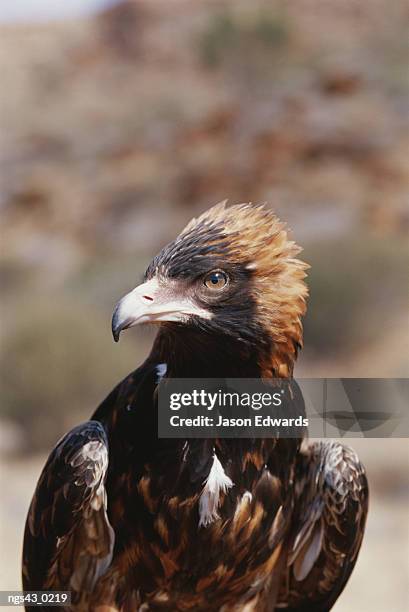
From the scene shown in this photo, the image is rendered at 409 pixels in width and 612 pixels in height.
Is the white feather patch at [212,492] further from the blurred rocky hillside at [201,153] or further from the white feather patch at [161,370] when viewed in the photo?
the blurred rocky hillside at [201,153]

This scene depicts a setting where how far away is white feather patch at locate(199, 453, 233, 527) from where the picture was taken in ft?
9.21

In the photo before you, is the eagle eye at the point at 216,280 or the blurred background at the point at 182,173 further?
the blurred background at the point at 182,173

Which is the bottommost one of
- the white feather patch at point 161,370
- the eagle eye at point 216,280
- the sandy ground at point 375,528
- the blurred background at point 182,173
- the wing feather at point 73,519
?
the wing feather at point 73,519

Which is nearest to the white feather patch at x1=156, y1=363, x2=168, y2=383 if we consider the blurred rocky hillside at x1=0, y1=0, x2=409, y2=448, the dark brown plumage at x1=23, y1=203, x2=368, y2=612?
the dark brown plumage at x1=23, y1=203, x2=368, y2=612

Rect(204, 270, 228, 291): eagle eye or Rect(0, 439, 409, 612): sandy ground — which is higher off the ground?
Rect(0, 439, 409, 612): sandy ground

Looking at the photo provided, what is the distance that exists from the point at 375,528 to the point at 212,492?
23.2ft

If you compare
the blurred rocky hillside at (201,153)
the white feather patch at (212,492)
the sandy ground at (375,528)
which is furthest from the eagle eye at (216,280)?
the blurred rocky hillside at (201,153)

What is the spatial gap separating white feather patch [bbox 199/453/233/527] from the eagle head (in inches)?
14.9

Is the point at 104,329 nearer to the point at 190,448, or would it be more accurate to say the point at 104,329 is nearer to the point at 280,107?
the point at 190,448

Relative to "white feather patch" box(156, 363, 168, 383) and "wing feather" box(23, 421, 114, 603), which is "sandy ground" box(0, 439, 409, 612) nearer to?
"wing feather" box(23, 421, 114, 603)

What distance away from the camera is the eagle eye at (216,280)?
105 inches

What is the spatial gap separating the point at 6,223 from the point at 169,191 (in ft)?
16.0

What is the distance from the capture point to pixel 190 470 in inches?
111

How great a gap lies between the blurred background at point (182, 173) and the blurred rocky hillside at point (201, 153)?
6 cm
